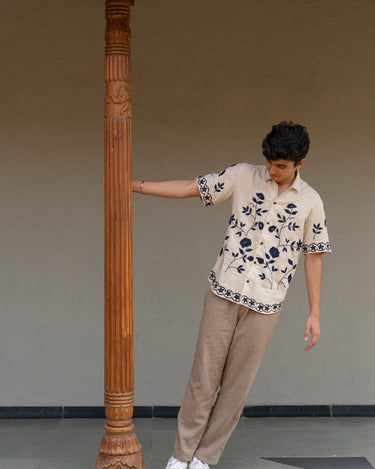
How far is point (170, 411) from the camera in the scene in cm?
511

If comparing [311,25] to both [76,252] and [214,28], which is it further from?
[76,252]

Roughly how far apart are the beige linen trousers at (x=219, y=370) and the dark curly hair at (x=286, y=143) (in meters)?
0.78

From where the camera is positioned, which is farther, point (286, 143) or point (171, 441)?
point (171, 441)

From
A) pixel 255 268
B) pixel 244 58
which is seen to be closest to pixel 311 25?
pixel 244 58

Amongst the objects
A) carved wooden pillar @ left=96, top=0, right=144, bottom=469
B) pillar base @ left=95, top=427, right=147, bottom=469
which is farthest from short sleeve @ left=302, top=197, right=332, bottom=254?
pillar base @ left=95, top=427, right=147, bottom=469

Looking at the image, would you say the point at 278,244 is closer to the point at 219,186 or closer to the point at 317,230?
the point at 317,230

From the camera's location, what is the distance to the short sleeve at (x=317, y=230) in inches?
148

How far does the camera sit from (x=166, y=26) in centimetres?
498

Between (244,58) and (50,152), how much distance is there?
4.77ft

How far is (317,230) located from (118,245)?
3.30 ft

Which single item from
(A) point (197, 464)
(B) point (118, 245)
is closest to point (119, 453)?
(A) point (197, 464)

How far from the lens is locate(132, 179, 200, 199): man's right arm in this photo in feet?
12.2

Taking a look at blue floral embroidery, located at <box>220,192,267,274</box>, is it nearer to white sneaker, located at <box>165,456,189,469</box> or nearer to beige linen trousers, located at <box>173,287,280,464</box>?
beige linen trousers, located at <box>173,287,280,464</box>

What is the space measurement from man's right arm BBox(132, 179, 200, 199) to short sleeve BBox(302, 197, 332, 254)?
23.1 inches
